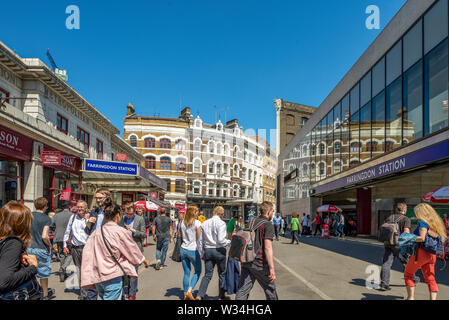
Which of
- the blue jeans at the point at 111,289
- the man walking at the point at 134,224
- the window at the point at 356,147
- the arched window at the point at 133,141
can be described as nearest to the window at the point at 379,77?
the window at the point at 356,147

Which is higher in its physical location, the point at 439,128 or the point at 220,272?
the point at 439,128

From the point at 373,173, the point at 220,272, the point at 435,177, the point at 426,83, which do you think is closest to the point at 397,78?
the point at 426,83

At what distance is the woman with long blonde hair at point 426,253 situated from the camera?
5.84 meters

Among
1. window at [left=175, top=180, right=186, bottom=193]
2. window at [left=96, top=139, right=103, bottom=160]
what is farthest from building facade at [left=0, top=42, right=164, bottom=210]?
window at [left=175, top=180, right=186, bottom=193]

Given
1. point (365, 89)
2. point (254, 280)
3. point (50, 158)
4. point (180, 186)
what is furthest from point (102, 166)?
point (180, 186)

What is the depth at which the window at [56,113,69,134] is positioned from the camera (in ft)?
62.2

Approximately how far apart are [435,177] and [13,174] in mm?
20249

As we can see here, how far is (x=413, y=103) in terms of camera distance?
14.8m

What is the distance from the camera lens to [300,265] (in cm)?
1131

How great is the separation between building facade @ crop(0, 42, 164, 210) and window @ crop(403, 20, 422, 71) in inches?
566

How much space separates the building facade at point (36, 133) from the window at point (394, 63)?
1476 centimetres

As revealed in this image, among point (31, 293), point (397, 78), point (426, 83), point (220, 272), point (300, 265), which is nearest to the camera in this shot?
point (31, 293)

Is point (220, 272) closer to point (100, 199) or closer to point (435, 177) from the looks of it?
point (100, 199)

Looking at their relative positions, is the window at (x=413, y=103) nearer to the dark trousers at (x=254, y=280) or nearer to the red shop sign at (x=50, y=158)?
the dark trousers at (x=254, y=280)
